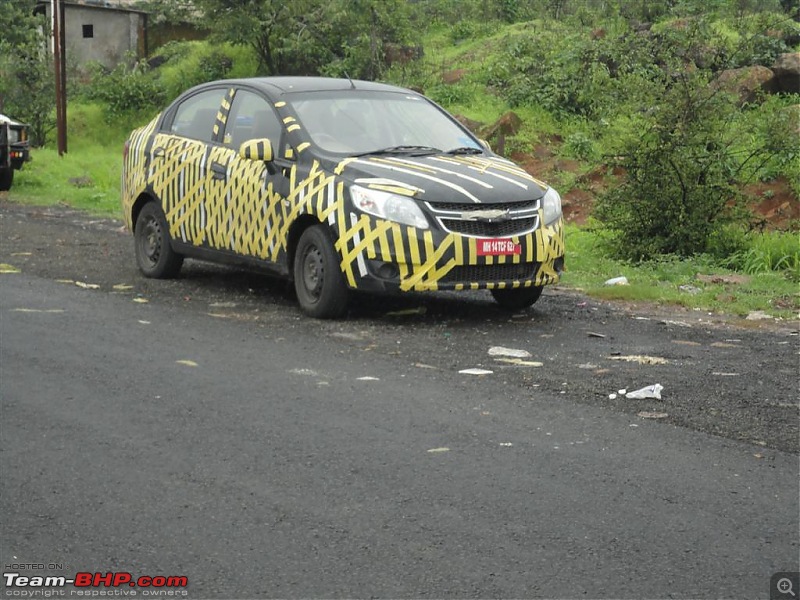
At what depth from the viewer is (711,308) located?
11.1m

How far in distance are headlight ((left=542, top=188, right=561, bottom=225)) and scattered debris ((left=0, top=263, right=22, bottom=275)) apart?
5.12m

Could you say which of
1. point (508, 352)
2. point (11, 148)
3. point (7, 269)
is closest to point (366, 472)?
point (508, 352)

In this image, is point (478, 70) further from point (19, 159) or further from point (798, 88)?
point (19, 159)

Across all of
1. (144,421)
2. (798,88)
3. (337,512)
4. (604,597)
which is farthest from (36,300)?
(798,88)

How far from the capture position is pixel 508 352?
8922mm

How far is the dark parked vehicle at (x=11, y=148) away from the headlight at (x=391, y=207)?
43.7 feet

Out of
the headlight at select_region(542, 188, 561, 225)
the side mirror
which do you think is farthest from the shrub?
the headlight at select_region(542, 188, 561, 225)

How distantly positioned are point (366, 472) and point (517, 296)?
486 cm

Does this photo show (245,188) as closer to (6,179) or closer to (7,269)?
(7,269)

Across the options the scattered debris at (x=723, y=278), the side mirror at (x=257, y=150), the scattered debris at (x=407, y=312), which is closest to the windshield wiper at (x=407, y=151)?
the side mirror at (x=257, y=150)

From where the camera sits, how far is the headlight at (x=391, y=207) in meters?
9.67

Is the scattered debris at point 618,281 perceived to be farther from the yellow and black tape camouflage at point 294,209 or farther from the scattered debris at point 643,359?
the scattered debris at point 643,359

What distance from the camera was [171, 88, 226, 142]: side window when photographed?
38.1 feet

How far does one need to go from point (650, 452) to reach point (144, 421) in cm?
258
